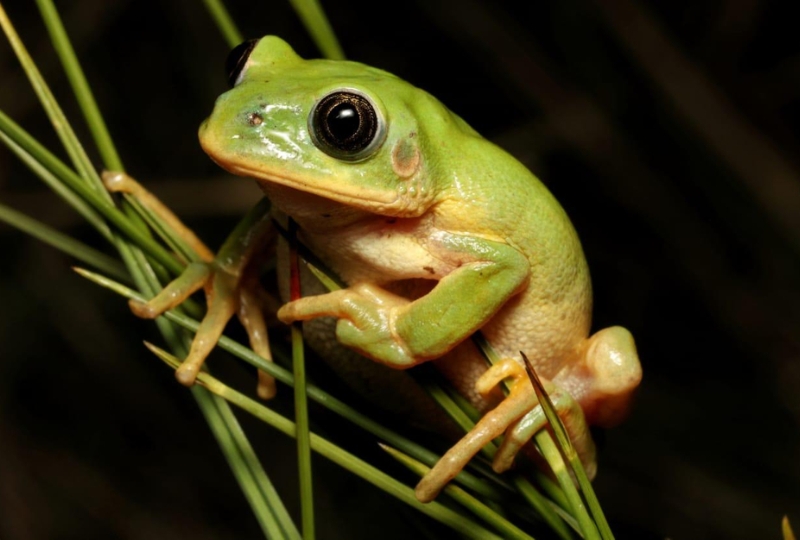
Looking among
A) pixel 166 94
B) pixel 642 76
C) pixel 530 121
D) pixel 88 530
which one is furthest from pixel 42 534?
pixel 642 76

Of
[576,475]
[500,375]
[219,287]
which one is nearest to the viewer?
[576,475]

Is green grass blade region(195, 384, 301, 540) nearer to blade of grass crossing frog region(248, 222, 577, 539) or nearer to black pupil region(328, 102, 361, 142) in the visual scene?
blade of grass crossing frog region(248, 222, 577, 539)

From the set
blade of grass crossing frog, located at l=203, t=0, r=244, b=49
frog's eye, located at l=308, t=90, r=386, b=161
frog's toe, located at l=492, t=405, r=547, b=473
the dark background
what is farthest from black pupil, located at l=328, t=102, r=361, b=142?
the dark background

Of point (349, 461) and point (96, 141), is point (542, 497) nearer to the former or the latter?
point (349, 461)

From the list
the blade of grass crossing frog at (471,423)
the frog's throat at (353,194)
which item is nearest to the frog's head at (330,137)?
the frog's throat at (353,194)

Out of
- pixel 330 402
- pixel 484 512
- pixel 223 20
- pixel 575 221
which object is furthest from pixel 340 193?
pixel 575 221

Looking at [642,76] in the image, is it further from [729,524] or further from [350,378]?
[350,378]
